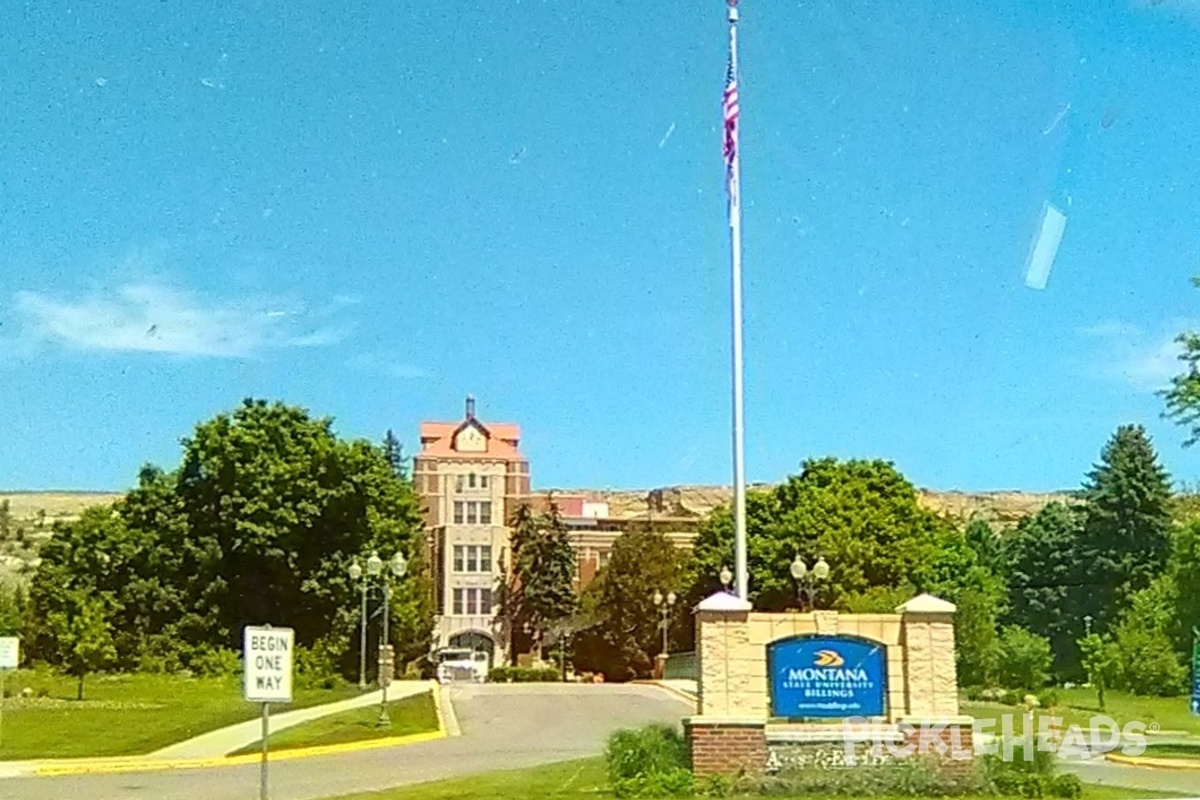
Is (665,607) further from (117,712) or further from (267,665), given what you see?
(267,665)

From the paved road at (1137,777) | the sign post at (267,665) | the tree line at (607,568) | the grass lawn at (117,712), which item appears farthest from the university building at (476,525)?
the sign post at (267,665)

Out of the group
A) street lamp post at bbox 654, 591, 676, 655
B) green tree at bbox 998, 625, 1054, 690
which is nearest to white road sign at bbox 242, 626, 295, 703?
green tree at bbox 998, 625, 1054, 690

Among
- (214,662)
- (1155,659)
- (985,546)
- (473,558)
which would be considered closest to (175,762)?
(1155,659)

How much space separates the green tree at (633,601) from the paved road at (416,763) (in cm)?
3631

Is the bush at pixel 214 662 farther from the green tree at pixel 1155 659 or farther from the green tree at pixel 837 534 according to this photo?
the green tree at pixel 1155 659

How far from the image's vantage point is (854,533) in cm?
7125

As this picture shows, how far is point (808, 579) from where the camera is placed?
181 ft

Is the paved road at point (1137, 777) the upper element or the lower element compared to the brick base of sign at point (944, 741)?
lower

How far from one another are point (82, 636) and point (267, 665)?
115ft

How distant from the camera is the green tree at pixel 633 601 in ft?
260

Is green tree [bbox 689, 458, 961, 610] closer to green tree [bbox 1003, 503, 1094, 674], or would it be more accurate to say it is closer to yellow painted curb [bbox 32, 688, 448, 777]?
green tree [bbox 1003, 503, 1094, 674]

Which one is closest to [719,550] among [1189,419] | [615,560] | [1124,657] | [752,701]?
[615,560]

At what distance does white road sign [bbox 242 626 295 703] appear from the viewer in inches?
509

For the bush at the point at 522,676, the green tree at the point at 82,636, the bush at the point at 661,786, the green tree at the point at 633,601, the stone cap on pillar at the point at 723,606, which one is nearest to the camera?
the bush at the point at 661,786
